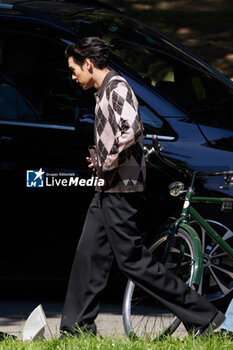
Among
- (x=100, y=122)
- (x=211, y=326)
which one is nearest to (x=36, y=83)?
(x=100, y=122)

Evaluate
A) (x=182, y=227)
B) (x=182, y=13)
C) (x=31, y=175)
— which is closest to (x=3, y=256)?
(x=31, y=175)

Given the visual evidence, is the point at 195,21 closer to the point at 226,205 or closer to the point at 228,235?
the point at 228,235

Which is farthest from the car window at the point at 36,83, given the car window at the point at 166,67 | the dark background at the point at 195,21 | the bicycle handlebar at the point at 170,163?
the dark background at the point at 195,21

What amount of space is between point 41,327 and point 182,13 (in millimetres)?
13479

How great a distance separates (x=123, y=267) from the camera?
4.82 m

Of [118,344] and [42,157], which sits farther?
[42,157]

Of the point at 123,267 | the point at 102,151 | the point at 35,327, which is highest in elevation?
the point at 102,151

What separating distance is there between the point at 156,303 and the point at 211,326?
0.48 metres

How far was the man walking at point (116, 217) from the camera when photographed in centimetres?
477

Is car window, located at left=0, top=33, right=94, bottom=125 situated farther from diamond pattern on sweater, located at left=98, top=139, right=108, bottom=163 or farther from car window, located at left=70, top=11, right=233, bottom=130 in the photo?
diamond pattern on sweater, located at left=98, top=139, right=108, bottom=163

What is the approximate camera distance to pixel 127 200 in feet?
15.9

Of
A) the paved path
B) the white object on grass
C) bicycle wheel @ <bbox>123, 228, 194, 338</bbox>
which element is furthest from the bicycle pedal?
the white object on grass

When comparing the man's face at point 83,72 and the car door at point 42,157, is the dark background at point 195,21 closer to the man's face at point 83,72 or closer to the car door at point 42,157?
the car door at point 42,157

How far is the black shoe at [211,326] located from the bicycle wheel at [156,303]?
0.25 m
